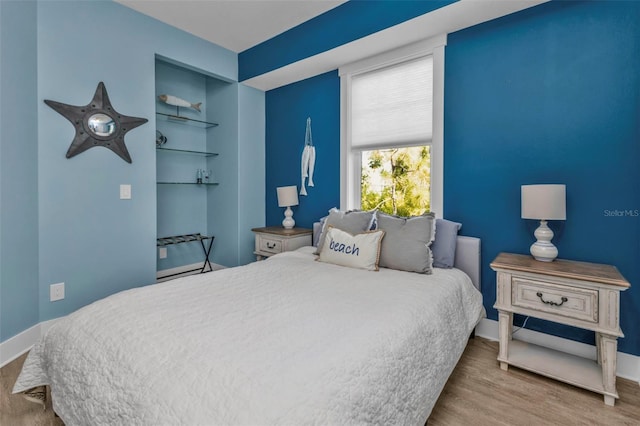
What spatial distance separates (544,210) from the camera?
1.92 metres

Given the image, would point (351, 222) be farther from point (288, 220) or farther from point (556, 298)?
point (556, 298)

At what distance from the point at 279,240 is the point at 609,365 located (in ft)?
8.66

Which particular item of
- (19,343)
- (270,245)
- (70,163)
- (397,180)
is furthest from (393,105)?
→ (19,343)

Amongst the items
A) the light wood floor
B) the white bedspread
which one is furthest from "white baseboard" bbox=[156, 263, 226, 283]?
the white bedspread

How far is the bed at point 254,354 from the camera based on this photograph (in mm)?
851

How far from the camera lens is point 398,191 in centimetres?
296

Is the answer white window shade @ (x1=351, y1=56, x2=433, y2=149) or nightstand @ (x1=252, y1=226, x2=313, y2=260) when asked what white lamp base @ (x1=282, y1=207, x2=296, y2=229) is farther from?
white window shade @ (x1=351, y1=56, x2=433, y2=149)

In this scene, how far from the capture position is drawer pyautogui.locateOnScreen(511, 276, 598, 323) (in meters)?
1.70

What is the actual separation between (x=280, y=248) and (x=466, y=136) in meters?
2.07


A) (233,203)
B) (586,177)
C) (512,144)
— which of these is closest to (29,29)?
(233,203)

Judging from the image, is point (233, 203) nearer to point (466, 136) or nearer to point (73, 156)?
point (73, 156)

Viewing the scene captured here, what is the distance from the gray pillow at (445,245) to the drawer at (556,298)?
1.54ft

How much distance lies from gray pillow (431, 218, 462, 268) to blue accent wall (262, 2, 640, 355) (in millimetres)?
224

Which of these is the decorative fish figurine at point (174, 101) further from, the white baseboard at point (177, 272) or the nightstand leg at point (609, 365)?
the nightstand leg at point (609, 365)
